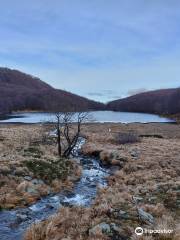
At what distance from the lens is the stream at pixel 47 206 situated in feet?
39.4

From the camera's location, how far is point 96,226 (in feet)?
37.0

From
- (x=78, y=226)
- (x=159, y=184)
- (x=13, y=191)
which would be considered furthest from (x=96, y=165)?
(x=78, y=226)

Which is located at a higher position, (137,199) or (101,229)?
(101,229)

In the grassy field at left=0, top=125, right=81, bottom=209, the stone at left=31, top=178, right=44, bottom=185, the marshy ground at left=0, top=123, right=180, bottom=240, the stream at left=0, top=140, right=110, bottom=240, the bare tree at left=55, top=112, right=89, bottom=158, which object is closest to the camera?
the marshy ground at left=0, top=123, right=180, bottom=240

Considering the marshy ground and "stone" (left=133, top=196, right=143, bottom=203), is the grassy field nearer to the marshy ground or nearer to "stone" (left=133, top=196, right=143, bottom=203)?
the marshy ground

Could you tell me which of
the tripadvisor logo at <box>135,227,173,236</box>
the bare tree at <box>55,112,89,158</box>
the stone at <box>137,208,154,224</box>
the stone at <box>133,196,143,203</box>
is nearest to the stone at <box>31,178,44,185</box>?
the stone at <box>133,196,143,203</box>

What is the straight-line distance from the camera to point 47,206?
15023 millimetres

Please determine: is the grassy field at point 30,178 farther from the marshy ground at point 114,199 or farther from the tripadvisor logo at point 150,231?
the tripadvisor logo at point 150,231

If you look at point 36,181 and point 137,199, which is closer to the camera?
point 137,199

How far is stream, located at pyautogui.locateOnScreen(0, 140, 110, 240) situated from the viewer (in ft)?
39.4

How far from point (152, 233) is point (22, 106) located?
171399mm

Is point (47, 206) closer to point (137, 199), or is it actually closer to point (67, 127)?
point (137, 199)

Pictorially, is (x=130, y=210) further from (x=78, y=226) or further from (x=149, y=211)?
(x=78, y=226)

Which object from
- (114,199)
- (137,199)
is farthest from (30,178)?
(137,199)
